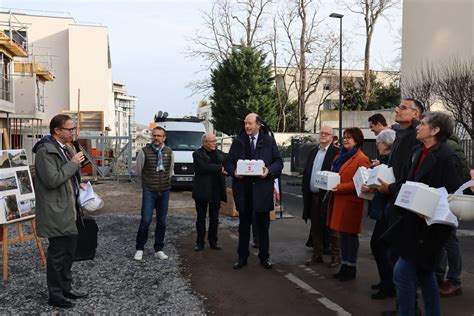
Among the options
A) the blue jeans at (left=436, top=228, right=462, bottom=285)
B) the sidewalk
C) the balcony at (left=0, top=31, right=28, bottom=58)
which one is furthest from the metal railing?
the blue jeans at (left=436, top=228, right=462, bottom=285)

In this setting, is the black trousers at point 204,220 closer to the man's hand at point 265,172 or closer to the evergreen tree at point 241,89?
the man's hand at point 265,172

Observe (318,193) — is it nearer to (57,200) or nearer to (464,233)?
(57,200)

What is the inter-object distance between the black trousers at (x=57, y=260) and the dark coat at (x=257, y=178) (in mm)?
2197

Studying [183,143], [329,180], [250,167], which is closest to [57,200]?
[250,167]

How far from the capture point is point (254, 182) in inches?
230

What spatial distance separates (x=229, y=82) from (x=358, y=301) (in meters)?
30.2

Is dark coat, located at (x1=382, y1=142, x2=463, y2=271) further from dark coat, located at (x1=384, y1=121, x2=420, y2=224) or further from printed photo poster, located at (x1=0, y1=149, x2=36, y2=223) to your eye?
printed photo poster, located at (x1=0, y1=149, x2=36, y2=223)

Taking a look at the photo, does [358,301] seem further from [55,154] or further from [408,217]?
[55,154]

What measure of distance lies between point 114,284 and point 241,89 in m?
29.0

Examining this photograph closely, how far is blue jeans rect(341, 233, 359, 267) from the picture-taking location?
5352 mm

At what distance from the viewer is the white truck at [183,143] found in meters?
15.8

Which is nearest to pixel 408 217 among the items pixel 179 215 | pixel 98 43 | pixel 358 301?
pixel 358 301

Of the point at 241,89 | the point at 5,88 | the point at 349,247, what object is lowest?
the point at 349,247

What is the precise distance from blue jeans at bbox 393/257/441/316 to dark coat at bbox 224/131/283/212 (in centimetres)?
242
